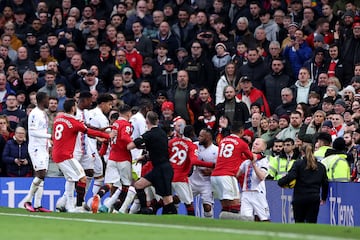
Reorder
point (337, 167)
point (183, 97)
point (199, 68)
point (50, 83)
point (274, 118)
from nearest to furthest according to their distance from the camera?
point (337, 167), point (274, 118), point (183, 97), point (199, 68), point (50, 83)

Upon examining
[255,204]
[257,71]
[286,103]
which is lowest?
[255,204]

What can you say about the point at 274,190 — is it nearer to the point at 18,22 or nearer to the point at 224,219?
the point at 224,219

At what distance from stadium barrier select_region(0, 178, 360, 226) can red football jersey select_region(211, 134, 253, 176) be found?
1188 millimetres

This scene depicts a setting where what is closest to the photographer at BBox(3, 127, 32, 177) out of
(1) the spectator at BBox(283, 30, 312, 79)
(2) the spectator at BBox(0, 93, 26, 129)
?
(2) the spectator at BBox(0, 93, 26, 129)

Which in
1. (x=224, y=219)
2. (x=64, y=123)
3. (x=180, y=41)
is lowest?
(x=224, y=219)

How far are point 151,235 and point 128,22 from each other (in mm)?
16996

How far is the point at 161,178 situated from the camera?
22016 millimetres

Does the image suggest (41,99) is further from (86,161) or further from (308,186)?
(308,186)

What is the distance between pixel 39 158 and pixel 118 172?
5.16 feet

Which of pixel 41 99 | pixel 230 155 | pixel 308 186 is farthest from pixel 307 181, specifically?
pixel 41 99

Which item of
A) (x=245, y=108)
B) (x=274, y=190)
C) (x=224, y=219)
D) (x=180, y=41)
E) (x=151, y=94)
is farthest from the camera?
(x=180, y=41)

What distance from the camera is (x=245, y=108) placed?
1043 inches

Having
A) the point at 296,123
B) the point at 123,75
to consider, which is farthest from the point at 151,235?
the point at 123,75

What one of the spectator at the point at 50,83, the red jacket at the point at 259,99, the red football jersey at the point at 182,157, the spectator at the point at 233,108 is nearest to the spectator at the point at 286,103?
the red jacket at the point at 259,99
